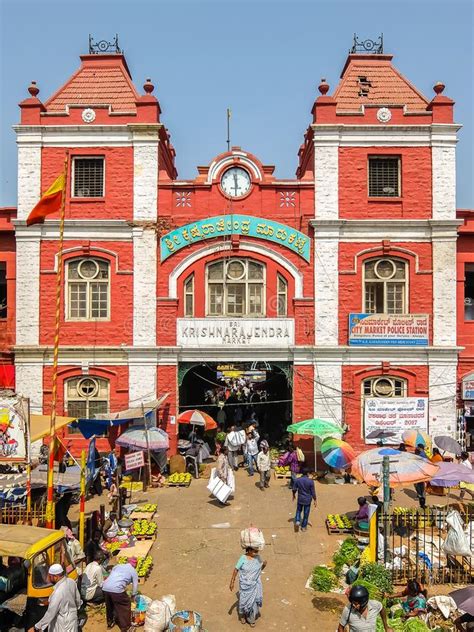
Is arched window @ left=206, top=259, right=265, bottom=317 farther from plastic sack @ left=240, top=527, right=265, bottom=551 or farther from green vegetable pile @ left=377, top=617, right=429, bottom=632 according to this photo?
green vegetable pile @ left=377, top=617, right=429, bottom=632

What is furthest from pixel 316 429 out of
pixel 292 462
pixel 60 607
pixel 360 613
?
pixel 60 607

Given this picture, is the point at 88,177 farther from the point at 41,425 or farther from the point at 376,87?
the point at 376,87

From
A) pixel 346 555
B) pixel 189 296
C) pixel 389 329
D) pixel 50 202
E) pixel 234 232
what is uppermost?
pixel 234 232

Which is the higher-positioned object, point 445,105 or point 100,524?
point 445,105

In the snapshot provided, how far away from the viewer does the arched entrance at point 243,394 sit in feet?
70.3

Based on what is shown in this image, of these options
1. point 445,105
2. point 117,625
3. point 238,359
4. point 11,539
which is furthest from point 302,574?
point 445,105

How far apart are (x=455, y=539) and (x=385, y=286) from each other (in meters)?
10.0

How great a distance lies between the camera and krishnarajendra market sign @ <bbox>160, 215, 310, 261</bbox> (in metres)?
18.7

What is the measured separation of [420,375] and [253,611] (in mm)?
11670

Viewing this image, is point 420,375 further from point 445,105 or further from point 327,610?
point 327,610

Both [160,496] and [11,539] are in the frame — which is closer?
[11,539]

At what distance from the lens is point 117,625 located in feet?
28.9

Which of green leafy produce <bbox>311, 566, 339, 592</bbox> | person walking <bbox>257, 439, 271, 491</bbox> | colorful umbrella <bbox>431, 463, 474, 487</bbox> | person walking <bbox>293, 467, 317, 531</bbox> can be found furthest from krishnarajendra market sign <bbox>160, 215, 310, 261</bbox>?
green leafy produce <bbox>311, 566, 339, 592</bbox>

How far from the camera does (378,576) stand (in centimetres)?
922
